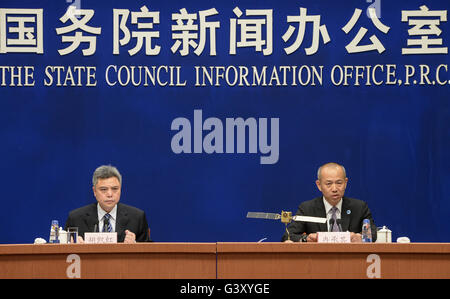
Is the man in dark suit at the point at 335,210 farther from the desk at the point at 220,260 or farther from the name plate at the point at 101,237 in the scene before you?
the name plate at the point at 101,237

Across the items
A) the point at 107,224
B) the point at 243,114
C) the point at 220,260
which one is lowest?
the point at 220,260

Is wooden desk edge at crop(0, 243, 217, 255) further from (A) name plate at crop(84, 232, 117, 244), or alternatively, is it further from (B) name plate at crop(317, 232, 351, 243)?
(B) name plate at crop(317, 232, 351, 243)

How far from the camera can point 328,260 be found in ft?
8.41

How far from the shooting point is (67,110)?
14.9 ft

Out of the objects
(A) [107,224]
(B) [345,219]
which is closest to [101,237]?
(A) [107,224]

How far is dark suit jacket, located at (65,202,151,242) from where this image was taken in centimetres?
356

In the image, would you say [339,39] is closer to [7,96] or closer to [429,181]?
[429,181]

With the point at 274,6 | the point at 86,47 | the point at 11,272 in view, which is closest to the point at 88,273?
the point at 11,272

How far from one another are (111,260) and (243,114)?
7.12 feet

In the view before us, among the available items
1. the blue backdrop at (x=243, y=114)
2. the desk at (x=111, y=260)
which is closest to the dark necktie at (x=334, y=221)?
the blue backdrop at (x=243, y=114)

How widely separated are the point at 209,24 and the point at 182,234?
1.56 metres

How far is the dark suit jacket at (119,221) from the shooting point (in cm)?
356

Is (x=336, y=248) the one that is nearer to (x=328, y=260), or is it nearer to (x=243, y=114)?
(x=328, y=260)

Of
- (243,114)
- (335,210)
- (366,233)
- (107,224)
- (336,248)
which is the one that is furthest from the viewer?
(243,114)
